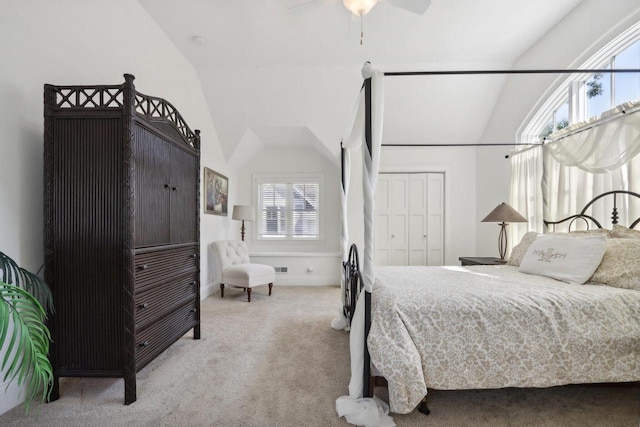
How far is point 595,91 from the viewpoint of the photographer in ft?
9.99

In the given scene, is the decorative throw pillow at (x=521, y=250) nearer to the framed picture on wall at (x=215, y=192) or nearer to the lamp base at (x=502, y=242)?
the lamp base at (x=502, y=242)

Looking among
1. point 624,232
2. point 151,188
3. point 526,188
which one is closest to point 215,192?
point 151,188

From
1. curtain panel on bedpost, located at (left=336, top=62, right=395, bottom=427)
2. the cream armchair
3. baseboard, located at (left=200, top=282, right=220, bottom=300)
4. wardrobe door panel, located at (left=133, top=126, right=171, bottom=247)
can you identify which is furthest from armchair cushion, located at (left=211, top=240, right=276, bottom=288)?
curtain panel on bedpost, located at (left=336, top=62, right=395, bottom=427)

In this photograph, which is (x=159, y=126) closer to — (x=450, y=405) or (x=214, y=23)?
(x=214, y=23)

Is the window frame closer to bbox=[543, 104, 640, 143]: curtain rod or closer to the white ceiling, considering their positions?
the white ceiling

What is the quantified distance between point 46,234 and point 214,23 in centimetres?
268

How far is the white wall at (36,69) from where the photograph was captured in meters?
1.79

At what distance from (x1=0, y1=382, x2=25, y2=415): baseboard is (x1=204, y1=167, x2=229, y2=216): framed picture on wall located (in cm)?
277

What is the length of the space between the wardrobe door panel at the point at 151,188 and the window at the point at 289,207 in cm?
354

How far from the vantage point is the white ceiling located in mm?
3031

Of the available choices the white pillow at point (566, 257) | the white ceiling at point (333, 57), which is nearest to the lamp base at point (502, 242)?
the white pillow at point (566, 257)

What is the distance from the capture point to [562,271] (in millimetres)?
2348

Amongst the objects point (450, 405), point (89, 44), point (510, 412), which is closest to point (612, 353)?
point (510, 412)

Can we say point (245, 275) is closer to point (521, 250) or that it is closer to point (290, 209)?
point (290, 209)
